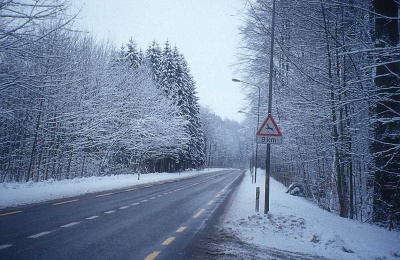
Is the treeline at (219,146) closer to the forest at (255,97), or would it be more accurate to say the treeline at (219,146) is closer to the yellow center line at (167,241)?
the forest at (255,97)

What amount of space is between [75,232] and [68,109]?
687 inches

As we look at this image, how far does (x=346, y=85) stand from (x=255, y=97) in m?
14.7

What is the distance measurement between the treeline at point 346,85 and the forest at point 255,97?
5 centimetres

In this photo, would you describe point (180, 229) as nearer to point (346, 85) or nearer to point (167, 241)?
point (167, 241)

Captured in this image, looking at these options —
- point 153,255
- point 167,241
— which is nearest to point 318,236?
point 167,241

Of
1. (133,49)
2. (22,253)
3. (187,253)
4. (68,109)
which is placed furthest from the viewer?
(133,49)

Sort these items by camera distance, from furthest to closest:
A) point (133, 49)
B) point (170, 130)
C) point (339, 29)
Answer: point (133, 49), point (170, 130), point (339, 29)

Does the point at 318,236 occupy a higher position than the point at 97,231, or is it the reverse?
the point at 318,236

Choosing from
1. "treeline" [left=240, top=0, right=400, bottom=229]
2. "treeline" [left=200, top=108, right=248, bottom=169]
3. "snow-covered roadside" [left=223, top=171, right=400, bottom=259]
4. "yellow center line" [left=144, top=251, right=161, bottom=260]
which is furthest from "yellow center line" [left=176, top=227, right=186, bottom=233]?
"treeline" [left=200, top=108, right=248, bottom=169]

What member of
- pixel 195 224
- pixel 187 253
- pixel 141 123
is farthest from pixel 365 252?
pixel 141 123

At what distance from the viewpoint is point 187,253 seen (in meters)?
5.65

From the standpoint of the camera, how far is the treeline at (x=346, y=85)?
727cm

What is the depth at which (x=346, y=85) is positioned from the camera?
8.92m

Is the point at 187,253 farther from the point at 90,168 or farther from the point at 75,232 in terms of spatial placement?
the point at 90,168
